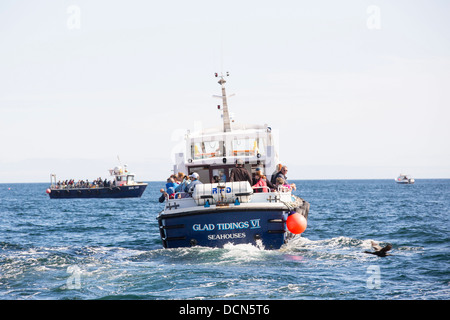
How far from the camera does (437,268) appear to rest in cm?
1452

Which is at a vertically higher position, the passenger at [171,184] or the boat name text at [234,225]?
the passenger at [171,184]

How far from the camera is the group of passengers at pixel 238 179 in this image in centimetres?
1631

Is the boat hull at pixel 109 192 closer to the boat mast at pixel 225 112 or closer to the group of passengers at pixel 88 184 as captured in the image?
the group of passengers at pixel 88 184

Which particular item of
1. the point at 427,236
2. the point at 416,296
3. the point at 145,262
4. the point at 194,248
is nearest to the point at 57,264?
the point at 145,262

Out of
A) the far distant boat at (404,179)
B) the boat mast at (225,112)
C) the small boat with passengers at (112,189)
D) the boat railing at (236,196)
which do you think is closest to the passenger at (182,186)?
the boat railing at (236,196)

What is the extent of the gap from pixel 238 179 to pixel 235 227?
163 cm

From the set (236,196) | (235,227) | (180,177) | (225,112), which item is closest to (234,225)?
(235,227)

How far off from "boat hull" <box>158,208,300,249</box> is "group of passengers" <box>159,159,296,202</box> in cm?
95

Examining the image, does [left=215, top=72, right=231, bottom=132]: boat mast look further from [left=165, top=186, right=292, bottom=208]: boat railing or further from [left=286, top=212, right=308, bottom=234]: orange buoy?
[left=286, top=212, right=308, bottom=234]: orange buoy

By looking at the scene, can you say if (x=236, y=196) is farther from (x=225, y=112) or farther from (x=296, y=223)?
(x=225, y=112)

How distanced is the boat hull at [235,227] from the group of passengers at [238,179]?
95 centimetres

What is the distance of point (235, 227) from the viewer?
50.4ft

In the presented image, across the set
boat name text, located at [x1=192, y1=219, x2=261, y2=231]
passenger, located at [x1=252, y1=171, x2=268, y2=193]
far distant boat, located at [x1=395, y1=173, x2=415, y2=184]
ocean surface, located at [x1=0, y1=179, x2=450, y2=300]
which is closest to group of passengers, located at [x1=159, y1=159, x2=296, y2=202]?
passenger, located at [x1=252, y1=171, x2=268, y2=193]
